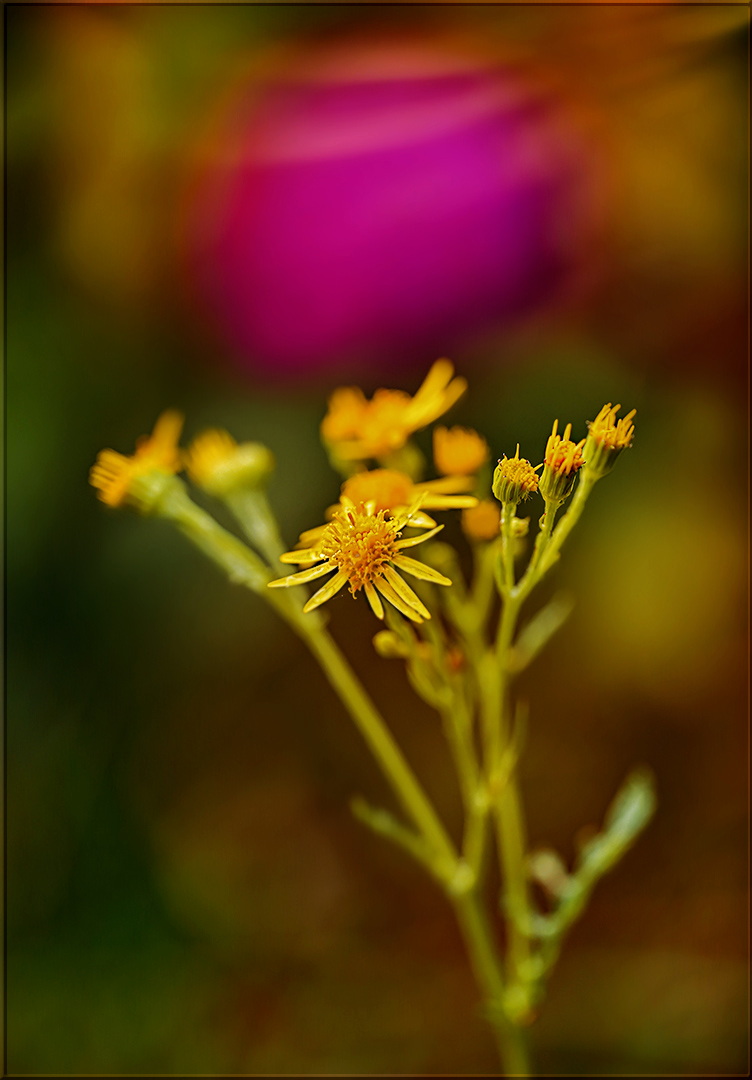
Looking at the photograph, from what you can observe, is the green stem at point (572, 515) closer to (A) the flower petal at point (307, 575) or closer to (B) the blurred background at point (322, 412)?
(A) the flower petal at point (307, 575)

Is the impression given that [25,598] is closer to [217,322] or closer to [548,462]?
[217,322]

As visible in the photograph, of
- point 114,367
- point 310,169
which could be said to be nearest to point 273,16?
point 310,169

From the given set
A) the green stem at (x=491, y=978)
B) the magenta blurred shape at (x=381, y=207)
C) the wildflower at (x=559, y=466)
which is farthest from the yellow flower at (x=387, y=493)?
the magenta blurred shape at (x=381, y=207)

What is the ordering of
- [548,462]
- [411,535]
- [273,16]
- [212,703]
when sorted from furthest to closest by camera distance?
[212,703] → [273,16] → [411,535] → [548,462]

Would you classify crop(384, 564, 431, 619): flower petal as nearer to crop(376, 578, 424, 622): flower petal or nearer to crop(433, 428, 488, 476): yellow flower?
crop(376, 578, 424, 622): flower petal

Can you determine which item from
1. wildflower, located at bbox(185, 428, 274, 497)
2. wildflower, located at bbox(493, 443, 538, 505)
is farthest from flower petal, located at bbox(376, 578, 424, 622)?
wildflower, located at bbox(185, 428, 274, 497)
